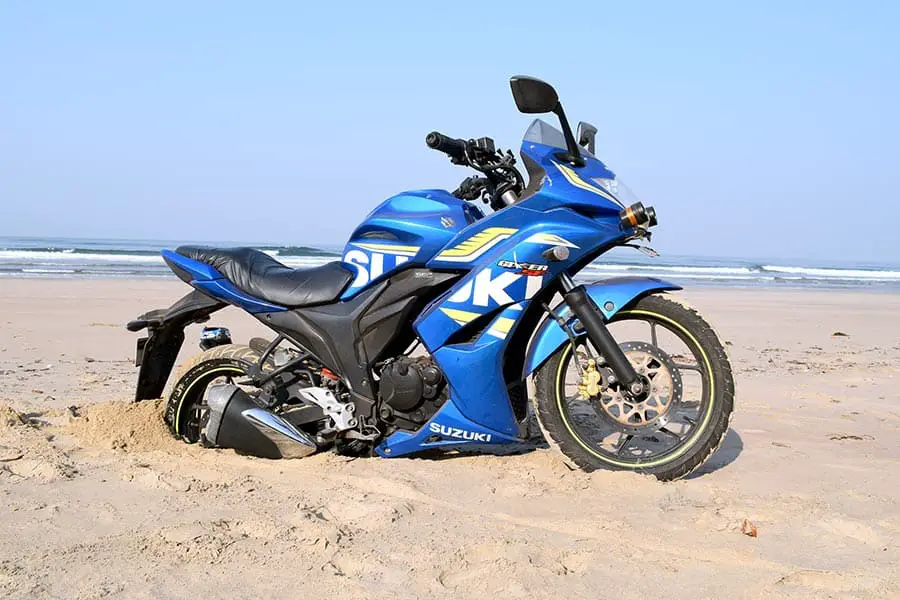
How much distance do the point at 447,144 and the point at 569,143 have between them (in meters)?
0.54

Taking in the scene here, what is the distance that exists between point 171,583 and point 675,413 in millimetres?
2183

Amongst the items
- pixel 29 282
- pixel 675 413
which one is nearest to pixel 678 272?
pixel 29 282

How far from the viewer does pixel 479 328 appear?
374 centimetres

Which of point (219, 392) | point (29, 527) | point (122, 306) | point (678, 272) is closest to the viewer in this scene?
point (29, 527)

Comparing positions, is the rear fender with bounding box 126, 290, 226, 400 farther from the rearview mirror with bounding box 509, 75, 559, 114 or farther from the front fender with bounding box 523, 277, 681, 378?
the rearview mirror with bounding box 509, 75, 559, 114

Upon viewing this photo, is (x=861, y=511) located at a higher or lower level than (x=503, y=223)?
lower

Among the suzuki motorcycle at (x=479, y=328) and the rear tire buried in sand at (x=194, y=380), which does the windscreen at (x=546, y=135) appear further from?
the rear tire buried in sand at (x=194, y=380)

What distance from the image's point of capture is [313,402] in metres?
3.93

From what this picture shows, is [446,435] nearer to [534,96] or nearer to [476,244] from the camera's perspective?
[476,244]

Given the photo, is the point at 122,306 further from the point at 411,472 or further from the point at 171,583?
the point at 171,583

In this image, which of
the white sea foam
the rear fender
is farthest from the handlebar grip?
the white sea foam

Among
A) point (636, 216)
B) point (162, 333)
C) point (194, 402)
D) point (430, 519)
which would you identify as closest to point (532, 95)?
point (636, 216)

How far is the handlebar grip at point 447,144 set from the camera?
369cm

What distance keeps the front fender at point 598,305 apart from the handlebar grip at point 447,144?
834 mm
